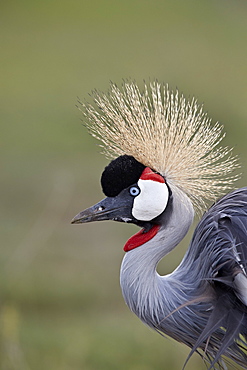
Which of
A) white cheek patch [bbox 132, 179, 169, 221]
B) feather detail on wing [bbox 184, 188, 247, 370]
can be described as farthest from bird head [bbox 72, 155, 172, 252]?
feather detail on wing [bbox 184, 188, 247, 370]

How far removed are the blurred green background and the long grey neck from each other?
83 centimetres

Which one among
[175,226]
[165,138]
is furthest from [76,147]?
[175,226]

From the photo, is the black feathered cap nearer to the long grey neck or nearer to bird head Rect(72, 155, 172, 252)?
bird head Rect(72, 155, 172, 252)

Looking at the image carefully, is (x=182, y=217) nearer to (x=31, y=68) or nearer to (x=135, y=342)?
(x=135, y=342)

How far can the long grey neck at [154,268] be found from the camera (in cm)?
226

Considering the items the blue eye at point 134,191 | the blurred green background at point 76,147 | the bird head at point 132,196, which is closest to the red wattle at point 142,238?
the bird head at point 132,196

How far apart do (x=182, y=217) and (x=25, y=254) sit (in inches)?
103

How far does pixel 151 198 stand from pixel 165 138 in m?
0.22

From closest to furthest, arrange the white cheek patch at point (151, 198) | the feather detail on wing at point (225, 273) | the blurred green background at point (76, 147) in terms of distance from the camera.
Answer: the feather detail on wing at point (225, 273)
the white cheek patch at point (151, 198)
the blurred green background at point (76, 147)

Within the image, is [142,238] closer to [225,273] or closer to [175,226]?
[175,226]

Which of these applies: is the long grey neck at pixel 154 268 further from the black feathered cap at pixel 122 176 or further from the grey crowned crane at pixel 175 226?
the black feathered cap at pixel 122 176

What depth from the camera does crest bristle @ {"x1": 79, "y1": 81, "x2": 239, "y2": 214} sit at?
233 centimetres

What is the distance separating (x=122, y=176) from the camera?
2.27 m

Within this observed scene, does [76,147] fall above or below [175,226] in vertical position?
above
